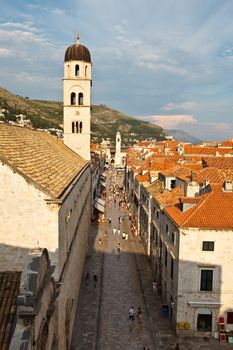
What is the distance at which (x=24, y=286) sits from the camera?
31.2 ft

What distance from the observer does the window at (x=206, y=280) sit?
23922 millimetres

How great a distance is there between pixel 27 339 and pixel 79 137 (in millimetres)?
41331

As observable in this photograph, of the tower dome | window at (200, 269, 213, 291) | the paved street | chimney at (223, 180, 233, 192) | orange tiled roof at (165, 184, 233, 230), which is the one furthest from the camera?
the tower dome

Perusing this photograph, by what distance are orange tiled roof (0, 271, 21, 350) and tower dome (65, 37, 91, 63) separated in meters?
37.4

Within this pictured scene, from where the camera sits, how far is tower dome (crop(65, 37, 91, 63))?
148 ft

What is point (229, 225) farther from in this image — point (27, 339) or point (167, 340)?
point (27, 339)

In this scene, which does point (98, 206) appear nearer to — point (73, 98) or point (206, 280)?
point (73, 98)

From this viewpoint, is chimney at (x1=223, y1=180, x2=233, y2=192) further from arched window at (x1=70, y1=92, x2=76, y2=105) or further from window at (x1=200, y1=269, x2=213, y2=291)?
arched window at (x1=70, y1=92, x2=76, y2=105)

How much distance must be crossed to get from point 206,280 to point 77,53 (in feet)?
106

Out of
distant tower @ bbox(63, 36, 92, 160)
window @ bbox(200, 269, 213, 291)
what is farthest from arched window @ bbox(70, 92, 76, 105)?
window @ bbox(200, 269, 213, 291)

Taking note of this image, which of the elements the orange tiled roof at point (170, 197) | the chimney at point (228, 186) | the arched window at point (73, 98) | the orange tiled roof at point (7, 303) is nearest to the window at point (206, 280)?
the chimney at point (228, 186)

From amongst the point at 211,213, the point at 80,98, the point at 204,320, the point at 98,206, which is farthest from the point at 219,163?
the point at 98,206

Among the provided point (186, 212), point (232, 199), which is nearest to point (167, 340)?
point (186, 212)

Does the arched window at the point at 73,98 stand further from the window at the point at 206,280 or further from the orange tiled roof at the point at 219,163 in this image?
the window at the point at 206,280
